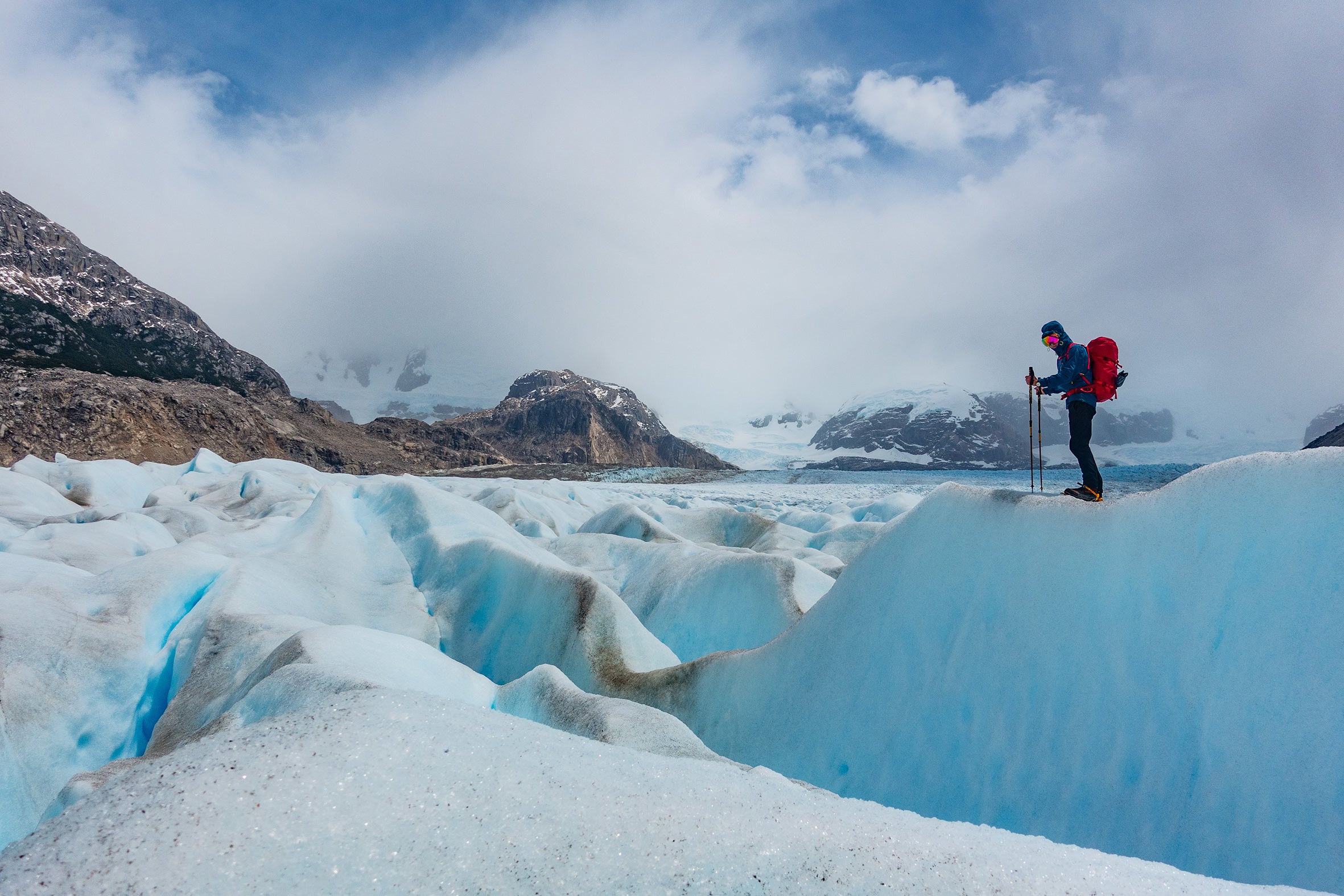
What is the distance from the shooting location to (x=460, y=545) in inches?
358

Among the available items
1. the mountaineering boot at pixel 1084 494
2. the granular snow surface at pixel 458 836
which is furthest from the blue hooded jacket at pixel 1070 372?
the granular snow surface at pixel 458 836

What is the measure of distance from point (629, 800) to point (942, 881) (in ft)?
3.05

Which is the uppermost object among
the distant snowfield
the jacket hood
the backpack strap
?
the jacket hood

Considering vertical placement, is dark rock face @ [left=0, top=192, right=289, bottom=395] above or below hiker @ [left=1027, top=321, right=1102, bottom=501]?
above

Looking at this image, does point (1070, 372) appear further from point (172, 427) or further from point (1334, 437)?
point (172, 427)

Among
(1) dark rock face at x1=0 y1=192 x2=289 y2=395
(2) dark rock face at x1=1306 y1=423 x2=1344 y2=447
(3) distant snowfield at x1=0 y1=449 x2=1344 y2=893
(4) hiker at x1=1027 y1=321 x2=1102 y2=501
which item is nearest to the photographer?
(3) distant snowfield at x1=0 y1=449 x2=1344 y2=893

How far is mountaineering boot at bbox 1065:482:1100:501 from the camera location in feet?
14.9

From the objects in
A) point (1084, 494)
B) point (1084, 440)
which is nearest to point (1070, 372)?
point (1084, 440)

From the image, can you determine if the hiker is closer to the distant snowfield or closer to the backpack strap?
the backpack strap

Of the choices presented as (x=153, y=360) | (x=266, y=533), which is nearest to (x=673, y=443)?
(x=153, y=360)

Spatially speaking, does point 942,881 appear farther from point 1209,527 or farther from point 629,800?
point 1209,527

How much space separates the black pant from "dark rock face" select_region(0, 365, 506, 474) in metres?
54.4

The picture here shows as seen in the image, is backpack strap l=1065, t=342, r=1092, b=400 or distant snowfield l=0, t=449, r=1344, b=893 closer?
distant snowfield l=0, t=449, r=1344, b=893

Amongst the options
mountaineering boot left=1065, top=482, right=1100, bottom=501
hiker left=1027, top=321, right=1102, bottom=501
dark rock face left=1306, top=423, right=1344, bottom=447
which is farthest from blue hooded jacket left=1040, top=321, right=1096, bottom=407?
dark rock face left=1306, top=423, right=1344, bottom=447
